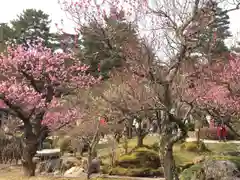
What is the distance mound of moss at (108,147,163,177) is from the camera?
45.2ft

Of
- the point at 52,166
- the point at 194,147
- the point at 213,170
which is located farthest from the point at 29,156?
the point at 194,147

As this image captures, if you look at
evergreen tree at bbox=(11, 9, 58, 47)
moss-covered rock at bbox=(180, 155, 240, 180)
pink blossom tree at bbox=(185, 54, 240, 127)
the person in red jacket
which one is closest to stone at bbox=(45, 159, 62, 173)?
pink blossom tree at bbox=(185, 54, 240, 127)

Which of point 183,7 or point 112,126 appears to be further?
point 112,126

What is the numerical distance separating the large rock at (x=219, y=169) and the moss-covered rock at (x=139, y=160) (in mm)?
5610

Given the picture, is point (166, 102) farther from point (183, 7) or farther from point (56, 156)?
point (56, 156)

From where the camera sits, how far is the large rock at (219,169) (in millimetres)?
8406

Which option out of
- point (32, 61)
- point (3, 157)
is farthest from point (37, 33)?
point (32, 61)

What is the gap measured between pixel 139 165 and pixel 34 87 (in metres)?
5.40

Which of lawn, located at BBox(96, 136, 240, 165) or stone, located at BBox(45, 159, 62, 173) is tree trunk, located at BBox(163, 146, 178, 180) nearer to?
lawn, located at BBox(96, 136, 240, 165)

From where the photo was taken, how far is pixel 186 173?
9.18 metres

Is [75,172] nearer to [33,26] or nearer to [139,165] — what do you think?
[139,165]

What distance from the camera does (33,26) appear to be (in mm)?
32625

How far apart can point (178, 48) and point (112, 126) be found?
869 cm

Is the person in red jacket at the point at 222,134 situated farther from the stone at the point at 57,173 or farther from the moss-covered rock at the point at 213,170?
the moss-covered rock at the point at 213,170
